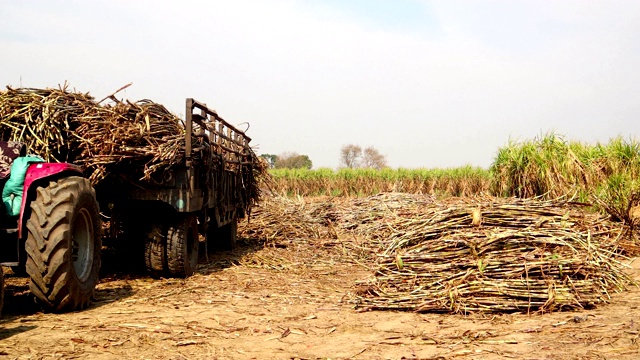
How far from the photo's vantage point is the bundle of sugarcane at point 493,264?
5.54 meters

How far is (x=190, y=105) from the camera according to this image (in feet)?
25.0

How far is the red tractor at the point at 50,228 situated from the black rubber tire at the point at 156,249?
4.73ft

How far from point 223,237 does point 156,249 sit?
10.7 ft

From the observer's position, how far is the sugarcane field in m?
4.59

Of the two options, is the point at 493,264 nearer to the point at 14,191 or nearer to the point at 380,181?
the point at 14,191

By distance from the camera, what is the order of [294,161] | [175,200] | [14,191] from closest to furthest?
[14,191] → [175,200] → [294,161]

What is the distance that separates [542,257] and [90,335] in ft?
13.4

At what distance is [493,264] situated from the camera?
5.76 metres

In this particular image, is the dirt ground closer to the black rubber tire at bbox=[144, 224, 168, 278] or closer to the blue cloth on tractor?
the black rubber tire at bbox=[144, 224, 168, 278]

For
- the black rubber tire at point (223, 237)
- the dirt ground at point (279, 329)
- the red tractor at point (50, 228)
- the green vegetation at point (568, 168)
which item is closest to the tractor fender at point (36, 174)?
the red tractor at point (50, 228)

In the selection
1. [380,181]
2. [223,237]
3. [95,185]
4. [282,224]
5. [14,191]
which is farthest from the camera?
[380,181]

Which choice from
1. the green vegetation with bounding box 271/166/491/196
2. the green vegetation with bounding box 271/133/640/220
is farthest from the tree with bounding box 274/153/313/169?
the green vegetation with bounding box 271/133/640/220

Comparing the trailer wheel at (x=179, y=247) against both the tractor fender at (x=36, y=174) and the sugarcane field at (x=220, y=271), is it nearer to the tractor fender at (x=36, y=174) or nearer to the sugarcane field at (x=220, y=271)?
the sugarcane field at (x=220, y=271)

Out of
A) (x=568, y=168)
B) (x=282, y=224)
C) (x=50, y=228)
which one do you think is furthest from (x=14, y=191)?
(x=568, y=168)
